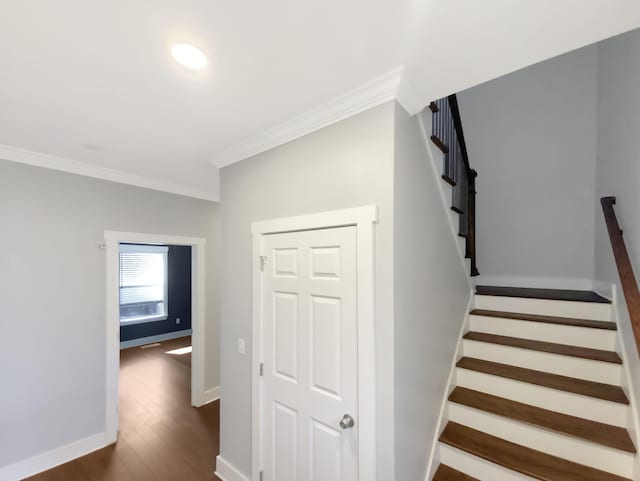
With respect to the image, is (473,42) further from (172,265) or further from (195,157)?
(172,265)

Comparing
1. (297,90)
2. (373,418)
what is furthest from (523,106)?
(373,418)

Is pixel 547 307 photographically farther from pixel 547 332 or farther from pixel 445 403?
pixel 445 403

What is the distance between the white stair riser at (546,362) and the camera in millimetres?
1910

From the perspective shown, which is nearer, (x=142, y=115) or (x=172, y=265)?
(x=142, y=115)

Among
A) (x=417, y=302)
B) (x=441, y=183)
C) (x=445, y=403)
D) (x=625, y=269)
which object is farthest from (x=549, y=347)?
(x=441, y=183)

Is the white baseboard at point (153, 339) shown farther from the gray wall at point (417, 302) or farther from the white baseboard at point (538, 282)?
the white baseboard at point (538, 282)

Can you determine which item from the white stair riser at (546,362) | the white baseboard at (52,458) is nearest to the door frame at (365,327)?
the white stair riser at (546,362)

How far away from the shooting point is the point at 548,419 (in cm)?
180

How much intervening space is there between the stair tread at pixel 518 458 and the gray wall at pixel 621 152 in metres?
0.52

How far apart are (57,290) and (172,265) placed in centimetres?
500

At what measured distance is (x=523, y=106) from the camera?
355 centimetres

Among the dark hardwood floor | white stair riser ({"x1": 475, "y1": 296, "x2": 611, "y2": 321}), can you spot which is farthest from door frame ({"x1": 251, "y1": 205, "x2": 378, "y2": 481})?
white stair riser ({"x1": 475, "y1": 296, "x2": 611, "y2": 321})

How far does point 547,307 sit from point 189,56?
10.6 ft

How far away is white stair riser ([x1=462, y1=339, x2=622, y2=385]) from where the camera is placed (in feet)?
6.27
